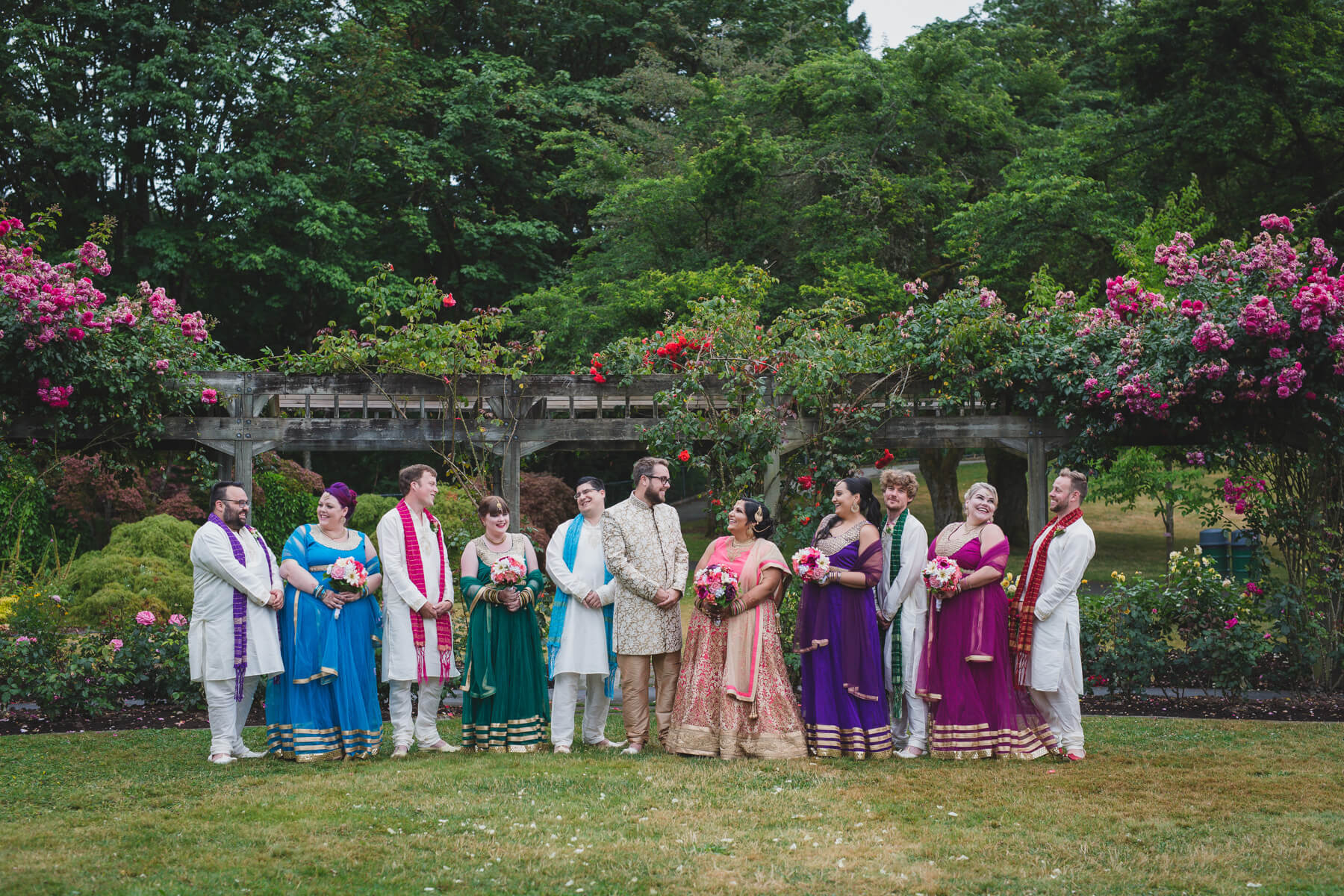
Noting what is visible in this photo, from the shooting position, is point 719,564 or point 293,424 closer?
point 719,564

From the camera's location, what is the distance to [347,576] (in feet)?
22.4

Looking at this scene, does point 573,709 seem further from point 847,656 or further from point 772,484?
point 772,484

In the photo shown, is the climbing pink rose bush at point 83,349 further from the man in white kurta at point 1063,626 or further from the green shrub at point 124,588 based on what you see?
the man in white kurta at point 1063,626

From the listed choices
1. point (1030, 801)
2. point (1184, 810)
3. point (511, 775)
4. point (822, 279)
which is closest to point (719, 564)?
point (511, 775)

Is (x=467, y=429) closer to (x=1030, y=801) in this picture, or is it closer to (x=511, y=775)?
(x=511, y=775)

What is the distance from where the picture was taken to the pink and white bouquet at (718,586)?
6770 millimetres

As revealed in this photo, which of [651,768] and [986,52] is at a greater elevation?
[986,52]

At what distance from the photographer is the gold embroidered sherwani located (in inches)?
276

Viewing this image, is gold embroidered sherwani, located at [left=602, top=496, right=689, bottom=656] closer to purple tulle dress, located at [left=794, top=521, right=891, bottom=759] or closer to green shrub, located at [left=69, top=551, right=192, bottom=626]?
purple tulle dress, located at [left=794, top=521, right=891, bottom=759]

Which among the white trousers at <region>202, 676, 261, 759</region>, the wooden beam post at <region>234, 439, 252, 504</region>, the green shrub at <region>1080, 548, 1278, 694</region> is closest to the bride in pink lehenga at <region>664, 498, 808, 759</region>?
the white trousers at <region>202, 676, 261, 759</region>

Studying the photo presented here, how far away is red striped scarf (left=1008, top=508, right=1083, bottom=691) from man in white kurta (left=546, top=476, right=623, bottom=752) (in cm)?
241

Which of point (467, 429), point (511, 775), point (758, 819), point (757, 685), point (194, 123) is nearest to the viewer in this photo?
point (758, 819)

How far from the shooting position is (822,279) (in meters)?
17.6

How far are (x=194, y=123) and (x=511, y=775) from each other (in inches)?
701
